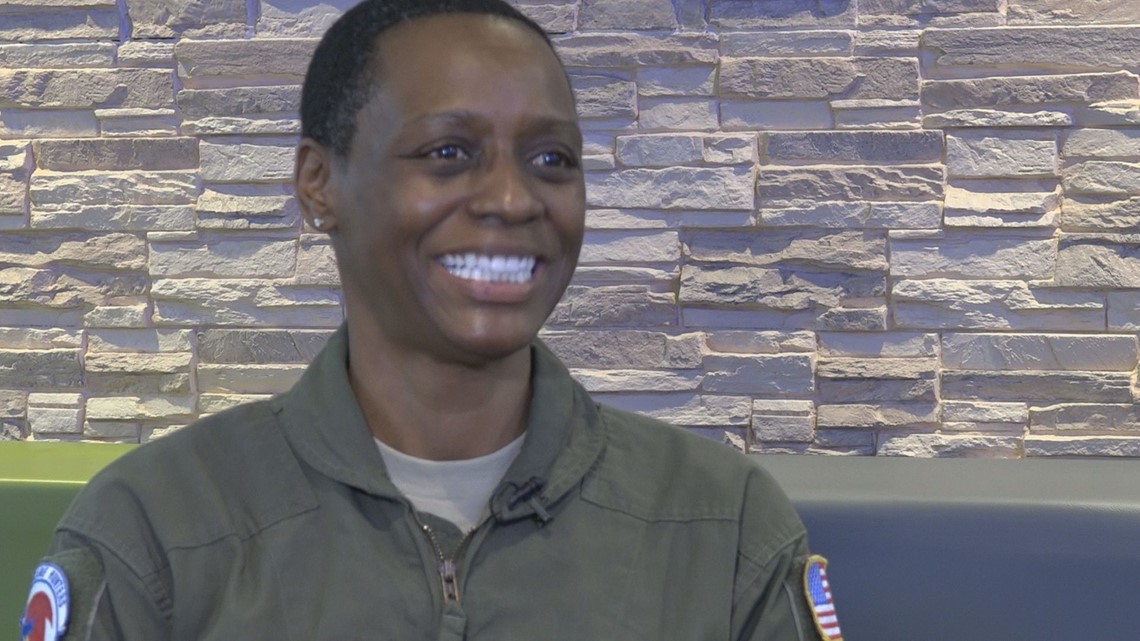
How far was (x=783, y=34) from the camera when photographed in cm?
144

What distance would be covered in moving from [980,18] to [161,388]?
110cm

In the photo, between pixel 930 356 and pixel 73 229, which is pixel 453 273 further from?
pixel 73 229

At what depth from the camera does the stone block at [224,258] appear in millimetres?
1543

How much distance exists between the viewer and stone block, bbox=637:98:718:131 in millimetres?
1460

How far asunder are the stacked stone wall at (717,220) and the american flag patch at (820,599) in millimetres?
565

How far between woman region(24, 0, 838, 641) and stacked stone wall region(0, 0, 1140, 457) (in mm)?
525

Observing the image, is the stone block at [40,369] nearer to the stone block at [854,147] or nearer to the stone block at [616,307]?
the stone block at [616,307]

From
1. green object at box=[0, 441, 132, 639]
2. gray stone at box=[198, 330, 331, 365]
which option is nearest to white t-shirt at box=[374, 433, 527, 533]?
green object at box=[0, 441, 132, 639]

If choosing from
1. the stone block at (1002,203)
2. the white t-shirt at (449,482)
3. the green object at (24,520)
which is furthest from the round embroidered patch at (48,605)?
→ the stone block at (1002,203)

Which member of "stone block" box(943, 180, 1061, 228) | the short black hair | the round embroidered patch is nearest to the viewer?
the round embroidered patch

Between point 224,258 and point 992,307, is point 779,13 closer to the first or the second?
point 992,307

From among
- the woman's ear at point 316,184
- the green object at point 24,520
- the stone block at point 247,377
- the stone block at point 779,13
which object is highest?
the stone block at point 779,13

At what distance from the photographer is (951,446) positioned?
4.78 feet

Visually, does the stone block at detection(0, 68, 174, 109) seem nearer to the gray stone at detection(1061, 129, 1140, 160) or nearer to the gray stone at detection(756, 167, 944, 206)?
the gray stone at detection(756, 167, 944, 206)
